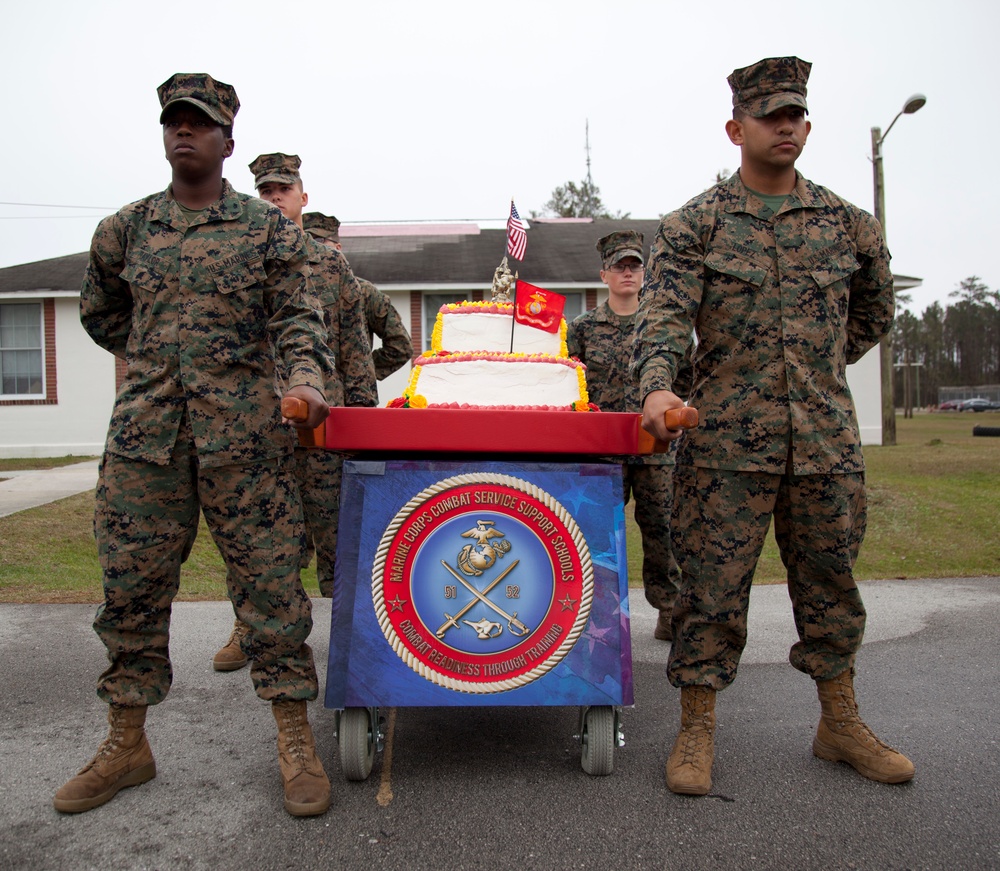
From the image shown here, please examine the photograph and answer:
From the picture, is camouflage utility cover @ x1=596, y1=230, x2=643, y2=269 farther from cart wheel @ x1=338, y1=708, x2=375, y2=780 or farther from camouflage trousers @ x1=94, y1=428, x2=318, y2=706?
cart wheel @ x1=338, y1=708, x2=375, y2=780

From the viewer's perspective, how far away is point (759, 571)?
21.4 ft

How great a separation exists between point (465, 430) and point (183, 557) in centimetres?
103

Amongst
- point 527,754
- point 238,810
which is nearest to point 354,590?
point 238,810

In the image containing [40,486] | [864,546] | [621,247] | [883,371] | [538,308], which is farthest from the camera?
[883,371]

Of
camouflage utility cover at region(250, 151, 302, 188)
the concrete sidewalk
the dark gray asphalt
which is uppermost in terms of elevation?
camouflage utility cover at region(250, 151, 302, 188)

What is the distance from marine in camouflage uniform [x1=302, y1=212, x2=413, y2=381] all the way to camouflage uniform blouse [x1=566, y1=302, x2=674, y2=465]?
41.8 inches

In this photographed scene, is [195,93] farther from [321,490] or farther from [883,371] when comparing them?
[883,371]

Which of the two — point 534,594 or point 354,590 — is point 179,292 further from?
point 534,594

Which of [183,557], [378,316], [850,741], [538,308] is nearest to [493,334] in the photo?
[538,308]

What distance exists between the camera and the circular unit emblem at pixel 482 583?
8.59 ft

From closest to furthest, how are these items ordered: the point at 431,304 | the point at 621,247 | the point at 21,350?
the point at 621,247 < the point at 21,350 < the point at 431,304

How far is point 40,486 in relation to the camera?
911cm

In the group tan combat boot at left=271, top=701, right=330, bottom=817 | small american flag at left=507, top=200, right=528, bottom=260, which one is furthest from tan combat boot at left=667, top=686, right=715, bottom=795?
small american flag at left=507, top=200, right=528, bottom=260

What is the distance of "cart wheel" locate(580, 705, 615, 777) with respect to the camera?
2654 mm
